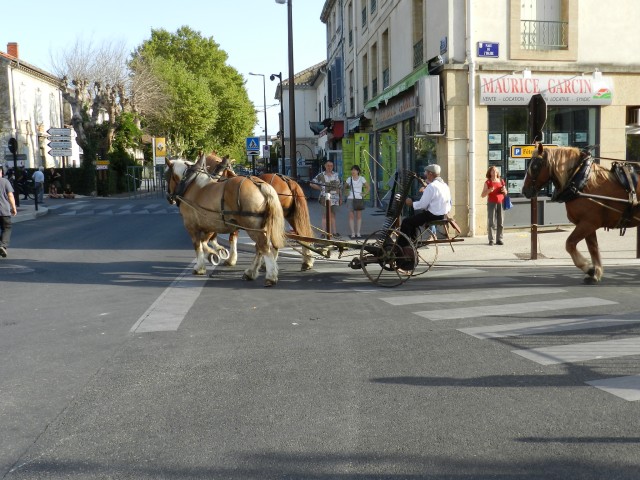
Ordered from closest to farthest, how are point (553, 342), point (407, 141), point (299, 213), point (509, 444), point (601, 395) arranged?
point (509, 444) < point (601, 395) < point (553, 342) < point (299, 213) < point (407, 141)

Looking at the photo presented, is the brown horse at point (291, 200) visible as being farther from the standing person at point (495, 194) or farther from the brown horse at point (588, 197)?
the standing person at point (495, 194)

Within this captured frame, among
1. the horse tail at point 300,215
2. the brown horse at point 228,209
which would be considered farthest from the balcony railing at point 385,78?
the brown horse at point 228,209

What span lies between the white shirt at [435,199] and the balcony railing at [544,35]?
764 cm

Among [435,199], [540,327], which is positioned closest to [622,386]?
[540,327]

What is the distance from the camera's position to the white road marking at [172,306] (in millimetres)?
7163

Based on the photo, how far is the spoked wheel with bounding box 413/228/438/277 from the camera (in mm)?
9922

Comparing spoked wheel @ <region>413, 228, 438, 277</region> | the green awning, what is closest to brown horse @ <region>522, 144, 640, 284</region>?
spoked wheel @ <region>413, 228, 438, 277</region>

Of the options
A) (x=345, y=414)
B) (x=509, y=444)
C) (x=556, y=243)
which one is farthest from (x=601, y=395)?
(x=556, y=243)

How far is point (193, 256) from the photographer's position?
13414 millimetres

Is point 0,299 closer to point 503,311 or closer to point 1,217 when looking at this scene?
point 1,217

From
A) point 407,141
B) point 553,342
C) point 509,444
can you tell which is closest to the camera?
point 509,444

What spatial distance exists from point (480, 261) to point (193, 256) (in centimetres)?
571

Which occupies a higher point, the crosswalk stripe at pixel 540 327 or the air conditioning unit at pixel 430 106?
the air conditioning unit at pixel 430 106

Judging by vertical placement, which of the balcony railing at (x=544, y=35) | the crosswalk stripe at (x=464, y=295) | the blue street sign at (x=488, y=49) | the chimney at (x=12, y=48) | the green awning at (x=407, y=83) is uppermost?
the chimney at (x=12, y=48)
